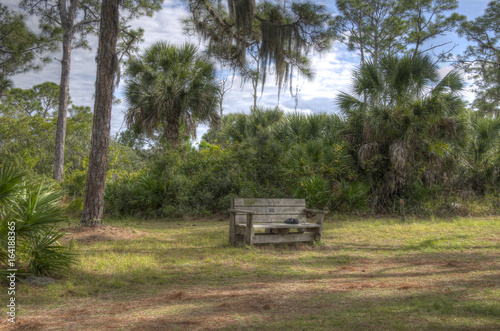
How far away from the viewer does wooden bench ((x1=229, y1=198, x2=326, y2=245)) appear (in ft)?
23.0

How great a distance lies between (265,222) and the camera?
7559mm

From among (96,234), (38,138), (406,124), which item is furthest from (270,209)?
(38,138)

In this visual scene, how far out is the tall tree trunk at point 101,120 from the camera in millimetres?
8414

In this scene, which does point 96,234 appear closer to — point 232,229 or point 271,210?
point 232,229

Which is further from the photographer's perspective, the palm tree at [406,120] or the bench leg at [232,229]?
the palm tree at [406,120]

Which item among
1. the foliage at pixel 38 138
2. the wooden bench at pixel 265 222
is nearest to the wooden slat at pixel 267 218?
the wooden bench at pixel 265 222

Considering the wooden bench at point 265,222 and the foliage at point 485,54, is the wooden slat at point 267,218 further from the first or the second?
the foliage at point 485,54

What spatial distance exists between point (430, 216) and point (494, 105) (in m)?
23.3

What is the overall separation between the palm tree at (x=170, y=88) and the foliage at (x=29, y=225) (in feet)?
35.4

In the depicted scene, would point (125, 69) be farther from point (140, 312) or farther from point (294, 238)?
point (140, 312)

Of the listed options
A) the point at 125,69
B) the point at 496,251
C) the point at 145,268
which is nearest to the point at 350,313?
the point at 145,268

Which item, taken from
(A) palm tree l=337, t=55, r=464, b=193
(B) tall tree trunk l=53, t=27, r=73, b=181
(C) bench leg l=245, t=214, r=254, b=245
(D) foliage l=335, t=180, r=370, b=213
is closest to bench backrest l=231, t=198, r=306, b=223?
(C) bench leg l=245, t=214, r=254, b=245

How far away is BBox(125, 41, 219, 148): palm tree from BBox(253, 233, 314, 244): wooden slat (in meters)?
9.07

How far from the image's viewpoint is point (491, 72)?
28.3 meters
